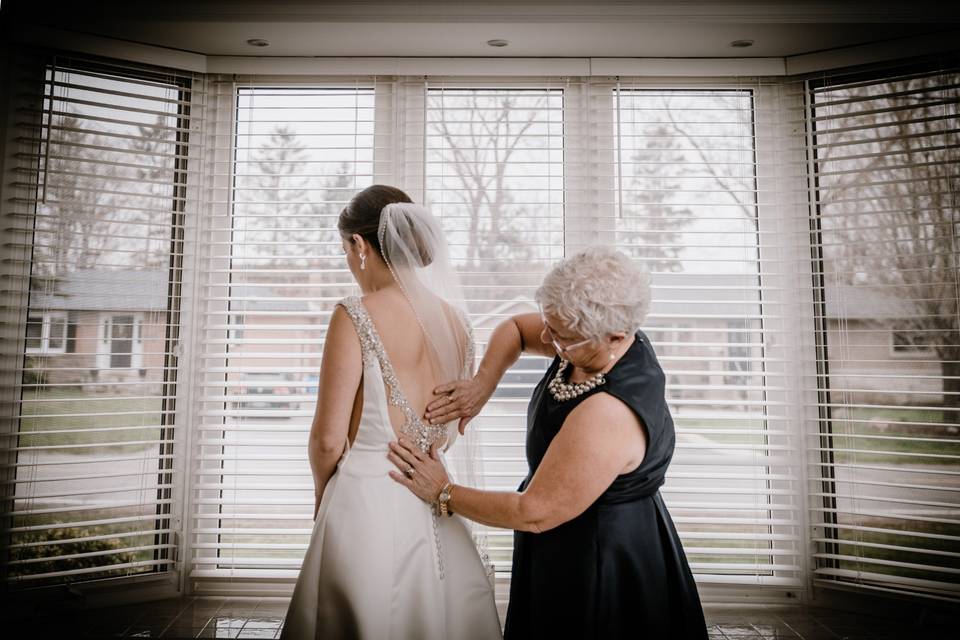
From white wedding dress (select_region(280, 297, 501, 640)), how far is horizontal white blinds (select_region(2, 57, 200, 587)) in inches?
51.1

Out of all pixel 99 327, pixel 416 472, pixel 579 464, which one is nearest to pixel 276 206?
pixel 99 327

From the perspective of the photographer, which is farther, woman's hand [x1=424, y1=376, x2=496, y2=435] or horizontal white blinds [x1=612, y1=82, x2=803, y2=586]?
horizontal white blinds [x1=612, y1=82, x2=803, y2=586]

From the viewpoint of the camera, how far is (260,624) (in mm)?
2170

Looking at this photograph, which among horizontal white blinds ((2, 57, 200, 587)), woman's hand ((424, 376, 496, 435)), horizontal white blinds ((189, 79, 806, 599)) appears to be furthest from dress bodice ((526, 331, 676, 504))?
horizontal white blinds ((2, 57, 200, 587))

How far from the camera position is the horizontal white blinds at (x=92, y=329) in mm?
2217

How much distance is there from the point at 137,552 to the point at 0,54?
2.20 meters

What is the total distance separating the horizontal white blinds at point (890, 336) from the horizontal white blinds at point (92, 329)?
291 cm

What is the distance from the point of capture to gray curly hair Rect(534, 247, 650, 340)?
1.21 meters

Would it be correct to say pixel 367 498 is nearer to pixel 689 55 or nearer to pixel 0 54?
pixel 689 55

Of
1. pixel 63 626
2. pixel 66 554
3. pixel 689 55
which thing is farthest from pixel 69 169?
pixel 689 55

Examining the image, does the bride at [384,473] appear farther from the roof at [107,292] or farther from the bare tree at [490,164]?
the roof at [107,292]

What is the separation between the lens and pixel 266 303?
242 cm

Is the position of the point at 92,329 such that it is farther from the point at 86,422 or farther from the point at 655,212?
the point at 655,212

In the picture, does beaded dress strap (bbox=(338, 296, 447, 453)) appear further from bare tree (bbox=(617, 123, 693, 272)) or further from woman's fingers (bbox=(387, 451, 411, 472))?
bare tree (bbox=(617, 123, 693, 272))
